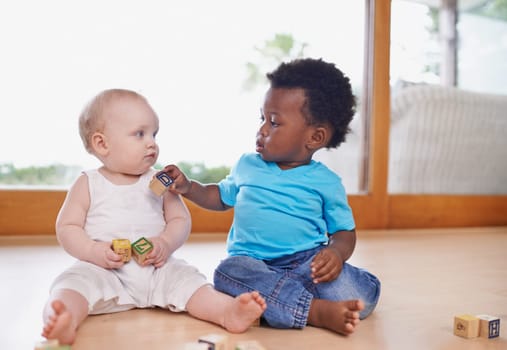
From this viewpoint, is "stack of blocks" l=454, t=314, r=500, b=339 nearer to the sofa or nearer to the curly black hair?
the curly black hair

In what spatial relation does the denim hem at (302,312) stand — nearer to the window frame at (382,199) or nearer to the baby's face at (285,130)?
the baby's face at (285,130)

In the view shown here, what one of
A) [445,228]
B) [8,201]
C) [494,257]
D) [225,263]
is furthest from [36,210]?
[445,228]

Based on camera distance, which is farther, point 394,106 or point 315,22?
point 394,106

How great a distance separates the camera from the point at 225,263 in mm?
1052

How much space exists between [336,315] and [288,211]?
0.22m

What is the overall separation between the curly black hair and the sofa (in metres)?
1.53

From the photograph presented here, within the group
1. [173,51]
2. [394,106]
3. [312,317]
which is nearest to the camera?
[312,317]

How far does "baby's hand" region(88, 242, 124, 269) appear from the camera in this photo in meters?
0.97

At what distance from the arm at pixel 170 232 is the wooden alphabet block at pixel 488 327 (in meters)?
0.55

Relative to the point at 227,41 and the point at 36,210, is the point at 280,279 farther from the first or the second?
the point at 227,41

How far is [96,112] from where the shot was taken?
1.05 metres

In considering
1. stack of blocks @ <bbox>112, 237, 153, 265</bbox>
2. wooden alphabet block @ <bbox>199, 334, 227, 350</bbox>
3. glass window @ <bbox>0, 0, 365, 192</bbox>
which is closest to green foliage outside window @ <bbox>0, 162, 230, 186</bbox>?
glass window @ <bbox>0, 0, 365, 192</bbox>

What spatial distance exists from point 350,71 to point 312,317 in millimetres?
1665

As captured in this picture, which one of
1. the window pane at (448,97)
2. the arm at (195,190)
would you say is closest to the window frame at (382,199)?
the window pane at (448,97)
